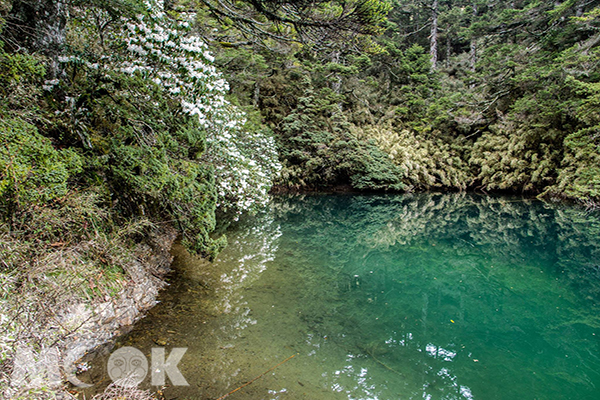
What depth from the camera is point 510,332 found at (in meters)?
4.70

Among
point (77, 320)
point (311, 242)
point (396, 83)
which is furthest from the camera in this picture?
point (396, 83)

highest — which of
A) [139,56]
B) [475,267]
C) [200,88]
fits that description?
[139,56]

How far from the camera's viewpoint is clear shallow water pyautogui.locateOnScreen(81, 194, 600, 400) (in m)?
3.53

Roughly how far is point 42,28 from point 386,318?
6674 millimetres

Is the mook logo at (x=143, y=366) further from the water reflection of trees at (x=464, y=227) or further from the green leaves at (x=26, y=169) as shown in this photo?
the water reflection of trees at (x=464, y=227)

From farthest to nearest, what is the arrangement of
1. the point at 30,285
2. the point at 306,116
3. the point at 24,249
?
1. the point at 306,116
2. the point at 24,249
3. the point at 30,285

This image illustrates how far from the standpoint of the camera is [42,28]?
4352 mm

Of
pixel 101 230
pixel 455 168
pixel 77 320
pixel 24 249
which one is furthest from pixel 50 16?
pixel 455 168

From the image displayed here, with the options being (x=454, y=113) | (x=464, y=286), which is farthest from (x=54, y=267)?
(x=454, y=113)

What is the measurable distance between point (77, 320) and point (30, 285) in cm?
94

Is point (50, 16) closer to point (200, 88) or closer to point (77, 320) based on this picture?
point (200, 88)

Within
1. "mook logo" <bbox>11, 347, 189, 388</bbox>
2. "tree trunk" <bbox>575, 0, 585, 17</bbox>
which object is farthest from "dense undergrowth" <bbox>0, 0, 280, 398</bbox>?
"tree trunk" <bbox>575, 0, 585, 17</bbox>

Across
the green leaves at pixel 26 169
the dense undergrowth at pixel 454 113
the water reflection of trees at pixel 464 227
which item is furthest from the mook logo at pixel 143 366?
the dense undergrowth at pixel 454 113

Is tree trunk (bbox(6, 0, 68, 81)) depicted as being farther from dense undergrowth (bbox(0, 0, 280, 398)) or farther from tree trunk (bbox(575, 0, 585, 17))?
tree trunk (bbox(575, 0, 585, 17))
